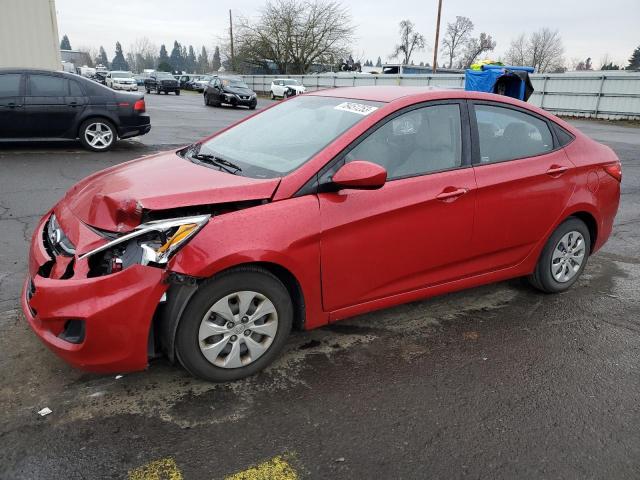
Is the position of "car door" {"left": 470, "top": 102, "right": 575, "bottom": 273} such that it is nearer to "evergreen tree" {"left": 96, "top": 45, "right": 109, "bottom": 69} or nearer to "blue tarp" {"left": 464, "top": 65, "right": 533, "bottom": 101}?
"blue tarp" {"left": 464, "top": 65, "right": 533, "bottom": 101}

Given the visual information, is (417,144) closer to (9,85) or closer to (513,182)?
(513,182)

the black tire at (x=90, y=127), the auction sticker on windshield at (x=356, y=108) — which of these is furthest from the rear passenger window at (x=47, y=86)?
the auction sticker on windshield at (x=356, y=108)

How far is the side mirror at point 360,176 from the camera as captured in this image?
2.88m

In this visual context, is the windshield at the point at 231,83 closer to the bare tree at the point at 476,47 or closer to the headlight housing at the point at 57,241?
the headlight housing at the point at 57,241

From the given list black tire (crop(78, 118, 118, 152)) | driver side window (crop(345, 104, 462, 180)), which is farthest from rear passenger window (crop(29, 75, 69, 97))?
driver side window (crop(345, 104, 462, 180))

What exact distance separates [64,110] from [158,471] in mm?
9015

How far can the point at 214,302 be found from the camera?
2.69 meters

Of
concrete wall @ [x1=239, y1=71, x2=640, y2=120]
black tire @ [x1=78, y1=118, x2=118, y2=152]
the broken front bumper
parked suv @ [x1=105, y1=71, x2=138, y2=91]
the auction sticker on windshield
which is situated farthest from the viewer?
parked suv @ [x1=105, y1=71, x2=138, y2=91]

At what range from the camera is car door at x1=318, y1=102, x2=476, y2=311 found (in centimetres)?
304

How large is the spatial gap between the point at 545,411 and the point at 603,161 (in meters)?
2.45

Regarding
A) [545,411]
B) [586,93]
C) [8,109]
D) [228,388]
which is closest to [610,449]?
[545,411]

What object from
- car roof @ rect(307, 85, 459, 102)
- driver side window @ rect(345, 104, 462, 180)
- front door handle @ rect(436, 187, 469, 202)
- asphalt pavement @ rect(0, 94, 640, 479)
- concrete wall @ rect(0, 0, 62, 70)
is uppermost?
concrete wall @ rect(0, 0, 62, 70)

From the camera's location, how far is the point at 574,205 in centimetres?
408

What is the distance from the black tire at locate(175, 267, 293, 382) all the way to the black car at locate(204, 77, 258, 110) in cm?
2368
